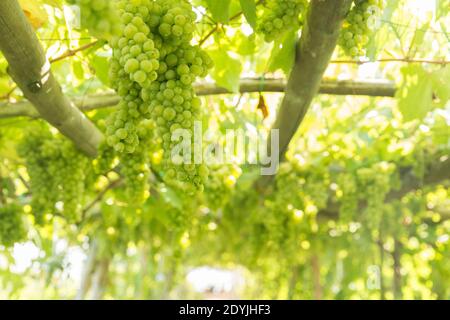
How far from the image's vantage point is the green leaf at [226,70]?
1741 millimetres

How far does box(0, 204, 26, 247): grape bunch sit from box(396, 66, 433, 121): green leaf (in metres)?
1.75

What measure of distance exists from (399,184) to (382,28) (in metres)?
1.66

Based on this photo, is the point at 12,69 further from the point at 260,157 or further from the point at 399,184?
the point at 399,184

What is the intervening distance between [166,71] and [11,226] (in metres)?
1.63

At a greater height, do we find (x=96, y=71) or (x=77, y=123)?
(x=96, y=71)

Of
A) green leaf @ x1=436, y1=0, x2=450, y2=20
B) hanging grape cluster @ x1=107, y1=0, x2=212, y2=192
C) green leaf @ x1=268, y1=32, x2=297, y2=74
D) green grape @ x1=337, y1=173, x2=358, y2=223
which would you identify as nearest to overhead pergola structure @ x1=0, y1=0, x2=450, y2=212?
green leaf @ x1=268, y1=32, x2=297, y2=74

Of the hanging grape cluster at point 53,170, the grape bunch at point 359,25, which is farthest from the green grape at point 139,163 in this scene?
the grape bunch at point 359,25

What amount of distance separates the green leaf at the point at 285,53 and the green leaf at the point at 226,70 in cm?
28

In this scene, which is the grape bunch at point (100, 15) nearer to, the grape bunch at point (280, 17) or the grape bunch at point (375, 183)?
the grape bunch at point (280, 17)

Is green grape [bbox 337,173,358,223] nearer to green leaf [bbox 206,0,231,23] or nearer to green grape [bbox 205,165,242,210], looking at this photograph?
green grape [bbox 205,165,242,210]

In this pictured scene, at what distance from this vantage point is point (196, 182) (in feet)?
3.39

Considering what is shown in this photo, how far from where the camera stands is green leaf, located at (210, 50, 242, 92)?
5.71 ft

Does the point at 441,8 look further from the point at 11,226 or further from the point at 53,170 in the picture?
the point at 11,226
